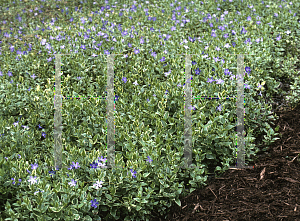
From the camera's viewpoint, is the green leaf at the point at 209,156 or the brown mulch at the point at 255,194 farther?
the green leaf at the point at 209,156

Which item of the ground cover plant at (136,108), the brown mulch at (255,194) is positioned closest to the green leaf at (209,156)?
the ground cover plant at (136,108)

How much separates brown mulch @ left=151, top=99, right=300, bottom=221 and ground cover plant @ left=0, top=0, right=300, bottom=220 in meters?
0.12

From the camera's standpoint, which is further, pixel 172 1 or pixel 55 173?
pixel 172 1

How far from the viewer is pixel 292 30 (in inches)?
213

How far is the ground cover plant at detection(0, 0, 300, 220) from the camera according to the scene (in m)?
2.58

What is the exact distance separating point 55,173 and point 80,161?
0.81ft

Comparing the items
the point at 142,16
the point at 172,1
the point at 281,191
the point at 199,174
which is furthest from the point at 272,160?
the point at 172,1

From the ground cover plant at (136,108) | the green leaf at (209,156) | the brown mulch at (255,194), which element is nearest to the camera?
the brown mulch at (255,194)

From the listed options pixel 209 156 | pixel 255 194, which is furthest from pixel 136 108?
pixel 255 194

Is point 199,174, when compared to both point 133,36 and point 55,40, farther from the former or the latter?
point 55,40

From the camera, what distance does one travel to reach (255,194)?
2.63 meters

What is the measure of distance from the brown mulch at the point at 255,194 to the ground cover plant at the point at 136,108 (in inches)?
4.8

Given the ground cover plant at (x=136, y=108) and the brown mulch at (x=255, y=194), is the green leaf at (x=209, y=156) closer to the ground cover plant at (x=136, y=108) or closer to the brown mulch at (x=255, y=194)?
the ground cover plant at (x=136, y=108)

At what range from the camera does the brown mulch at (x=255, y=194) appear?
243 centimetres
